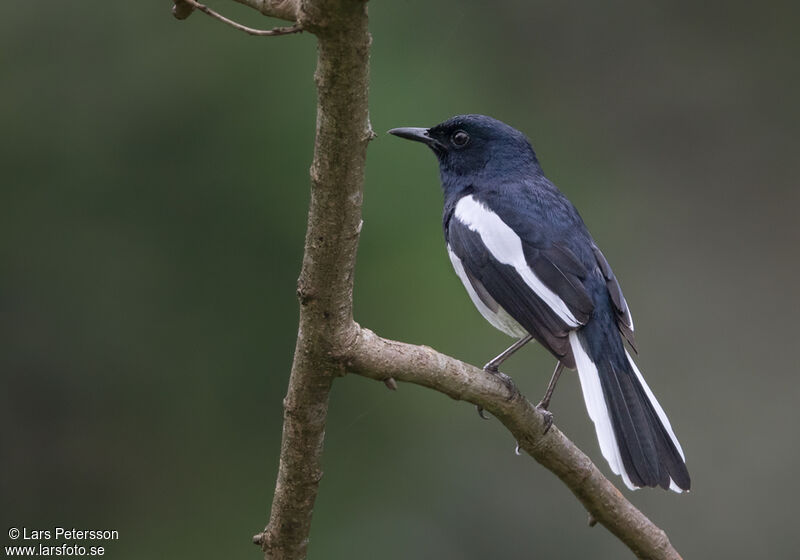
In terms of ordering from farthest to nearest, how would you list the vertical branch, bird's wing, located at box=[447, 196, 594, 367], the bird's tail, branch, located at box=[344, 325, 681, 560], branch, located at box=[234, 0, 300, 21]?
bird's wing, located at box=[447, 196, 594, 367]
the bird's tail
branch, located at box=[344, 325, 681, 560]
branch, located at box=[234, 0, 300, 21]
the vertical branch

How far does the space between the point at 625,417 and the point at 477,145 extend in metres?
1.33

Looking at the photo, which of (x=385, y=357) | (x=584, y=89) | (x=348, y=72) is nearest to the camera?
(x=348, y=72)

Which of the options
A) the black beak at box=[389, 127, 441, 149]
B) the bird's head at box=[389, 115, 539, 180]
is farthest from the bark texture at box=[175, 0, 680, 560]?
the black beak at box=[389, 127, 441, 149]

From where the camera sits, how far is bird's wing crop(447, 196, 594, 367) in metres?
3.33

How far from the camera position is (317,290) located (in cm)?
238

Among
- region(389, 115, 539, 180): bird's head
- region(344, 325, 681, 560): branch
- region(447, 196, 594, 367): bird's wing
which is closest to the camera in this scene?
region(344, 325, 681, 560): branch

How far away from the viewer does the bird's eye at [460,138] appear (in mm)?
4051

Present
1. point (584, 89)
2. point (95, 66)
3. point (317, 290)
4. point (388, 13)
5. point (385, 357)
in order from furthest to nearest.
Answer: point (584, 89), point (388, 13), point (95, 66), point (385, 357), point (317, 290)

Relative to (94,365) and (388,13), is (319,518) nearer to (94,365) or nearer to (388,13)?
(94,365)

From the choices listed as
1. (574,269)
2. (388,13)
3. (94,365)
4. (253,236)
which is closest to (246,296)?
(253,236)

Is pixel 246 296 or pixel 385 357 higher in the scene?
pixel 246 296

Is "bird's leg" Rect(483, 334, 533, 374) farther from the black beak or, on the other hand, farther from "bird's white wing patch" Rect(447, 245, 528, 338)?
the black beak

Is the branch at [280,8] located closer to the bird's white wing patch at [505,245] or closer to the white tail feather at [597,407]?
the bird's white wing patch at [505,245]

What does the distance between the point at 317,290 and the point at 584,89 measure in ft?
17.7
